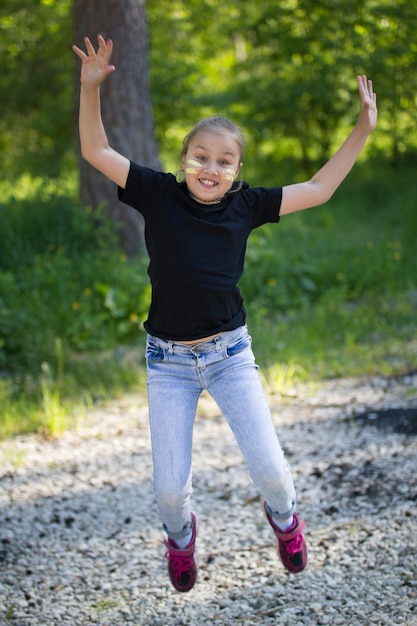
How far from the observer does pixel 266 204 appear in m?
2.82

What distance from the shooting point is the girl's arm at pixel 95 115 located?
→ 8.55ft

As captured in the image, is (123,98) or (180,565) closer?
(180,565)

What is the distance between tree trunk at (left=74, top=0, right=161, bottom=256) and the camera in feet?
23.3

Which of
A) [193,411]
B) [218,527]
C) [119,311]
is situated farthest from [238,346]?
[119,311]

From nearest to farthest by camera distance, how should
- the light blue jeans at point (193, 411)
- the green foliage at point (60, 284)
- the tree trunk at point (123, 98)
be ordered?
the light blue jeans at point (193, 411)
the green foliage at point (60, 284)
the tree trunk at point (123, 98)

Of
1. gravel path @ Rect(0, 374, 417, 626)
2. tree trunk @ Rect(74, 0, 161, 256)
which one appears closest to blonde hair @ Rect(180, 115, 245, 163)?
gravel path @ Rect(0, 374, 417, 626)

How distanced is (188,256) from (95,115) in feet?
2.04

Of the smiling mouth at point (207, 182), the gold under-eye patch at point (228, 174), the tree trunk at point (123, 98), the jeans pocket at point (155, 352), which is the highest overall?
the tree trunk at point (123, 98)

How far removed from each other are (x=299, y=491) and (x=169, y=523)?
4.08 ft

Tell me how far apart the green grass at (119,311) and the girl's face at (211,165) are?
2.39 meters

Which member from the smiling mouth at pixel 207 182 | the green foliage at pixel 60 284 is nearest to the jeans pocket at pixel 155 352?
the smiling mouth at pixel 207 182

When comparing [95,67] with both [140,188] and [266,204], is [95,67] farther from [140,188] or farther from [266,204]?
[266,204]

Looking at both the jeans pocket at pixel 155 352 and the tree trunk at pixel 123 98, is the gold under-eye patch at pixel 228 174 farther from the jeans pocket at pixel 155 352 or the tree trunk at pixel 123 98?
the tree trunk at pixel 123 98

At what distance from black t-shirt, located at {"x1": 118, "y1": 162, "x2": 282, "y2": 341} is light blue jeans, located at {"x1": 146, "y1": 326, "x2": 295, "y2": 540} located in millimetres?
75
